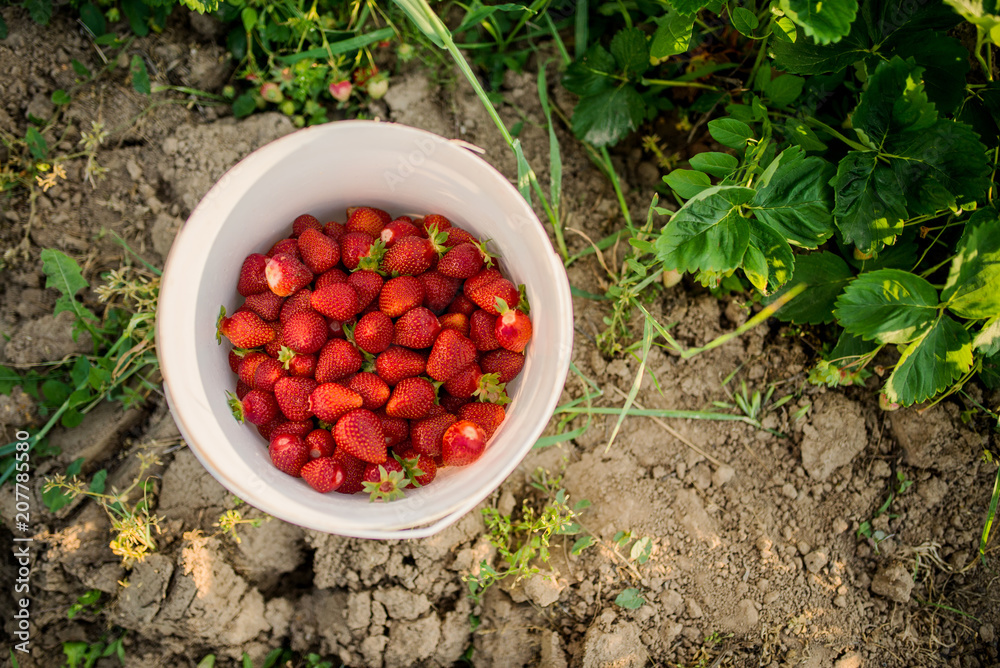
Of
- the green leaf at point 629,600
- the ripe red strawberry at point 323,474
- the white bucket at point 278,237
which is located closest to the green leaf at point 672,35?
the white bucket at point 278,237

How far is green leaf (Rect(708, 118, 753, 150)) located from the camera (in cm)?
156

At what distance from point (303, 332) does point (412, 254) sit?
0.33m

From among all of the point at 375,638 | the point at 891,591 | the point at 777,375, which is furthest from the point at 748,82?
the point at 375,638

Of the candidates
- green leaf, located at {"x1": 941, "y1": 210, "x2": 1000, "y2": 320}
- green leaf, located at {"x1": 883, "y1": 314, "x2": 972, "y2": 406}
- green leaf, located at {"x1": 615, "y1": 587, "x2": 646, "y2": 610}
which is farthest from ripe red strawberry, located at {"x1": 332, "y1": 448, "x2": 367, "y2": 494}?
green leaf, located at {"x1": 941, "y1": 210, "x2": 1000, "y2": 320}

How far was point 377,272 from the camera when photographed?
1.64 m

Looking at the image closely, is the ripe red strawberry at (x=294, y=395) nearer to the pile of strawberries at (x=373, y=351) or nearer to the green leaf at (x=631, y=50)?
the pile of strawberries at (x=373, y=351)

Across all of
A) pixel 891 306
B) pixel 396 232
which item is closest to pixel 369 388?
pixel 396 232

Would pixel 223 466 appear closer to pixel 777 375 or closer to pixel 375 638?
pixel 375 638

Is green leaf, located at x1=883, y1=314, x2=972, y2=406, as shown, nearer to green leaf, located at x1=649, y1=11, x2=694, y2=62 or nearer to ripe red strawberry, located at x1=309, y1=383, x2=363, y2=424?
green leaf, located at x1=649, y1=11, x2=694, y2=62

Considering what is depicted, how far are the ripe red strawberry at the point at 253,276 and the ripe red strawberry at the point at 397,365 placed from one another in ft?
1.18

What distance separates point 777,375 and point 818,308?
25 centimetres

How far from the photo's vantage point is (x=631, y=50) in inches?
72.2

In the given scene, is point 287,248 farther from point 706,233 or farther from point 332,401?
point 706,233

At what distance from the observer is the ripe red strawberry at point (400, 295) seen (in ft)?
5.17
